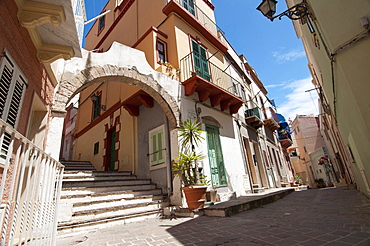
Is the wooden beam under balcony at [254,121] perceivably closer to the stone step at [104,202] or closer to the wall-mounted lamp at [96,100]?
the stone step at [104,202]

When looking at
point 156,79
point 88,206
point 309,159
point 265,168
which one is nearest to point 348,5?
point 156,79

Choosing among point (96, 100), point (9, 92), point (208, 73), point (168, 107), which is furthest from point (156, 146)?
point (96, 100)

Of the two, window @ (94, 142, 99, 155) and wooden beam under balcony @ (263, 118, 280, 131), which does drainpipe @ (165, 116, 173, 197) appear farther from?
wooden beam under balcony @ (263, 118, 280, 131)

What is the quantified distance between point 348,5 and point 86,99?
13557 mm

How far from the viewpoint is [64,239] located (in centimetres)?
360

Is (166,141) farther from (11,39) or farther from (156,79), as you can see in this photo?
(11,39)

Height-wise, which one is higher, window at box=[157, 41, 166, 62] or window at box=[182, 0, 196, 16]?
window at box=[182, 0, 196, 16]

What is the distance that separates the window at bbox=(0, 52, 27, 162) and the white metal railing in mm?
666

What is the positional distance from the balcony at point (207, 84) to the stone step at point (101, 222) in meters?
4.29

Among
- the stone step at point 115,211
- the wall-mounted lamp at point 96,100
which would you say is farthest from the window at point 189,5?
the stone step at point 115,211

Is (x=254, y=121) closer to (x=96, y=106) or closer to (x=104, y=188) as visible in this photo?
(x=104, y=188)

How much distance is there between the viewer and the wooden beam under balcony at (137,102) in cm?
792

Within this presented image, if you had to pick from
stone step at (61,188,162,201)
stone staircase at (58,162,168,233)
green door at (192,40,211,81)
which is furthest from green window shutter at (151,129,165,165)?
green door at (192,40,211,81)

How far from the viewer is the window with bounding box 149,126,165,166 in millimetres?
7217
